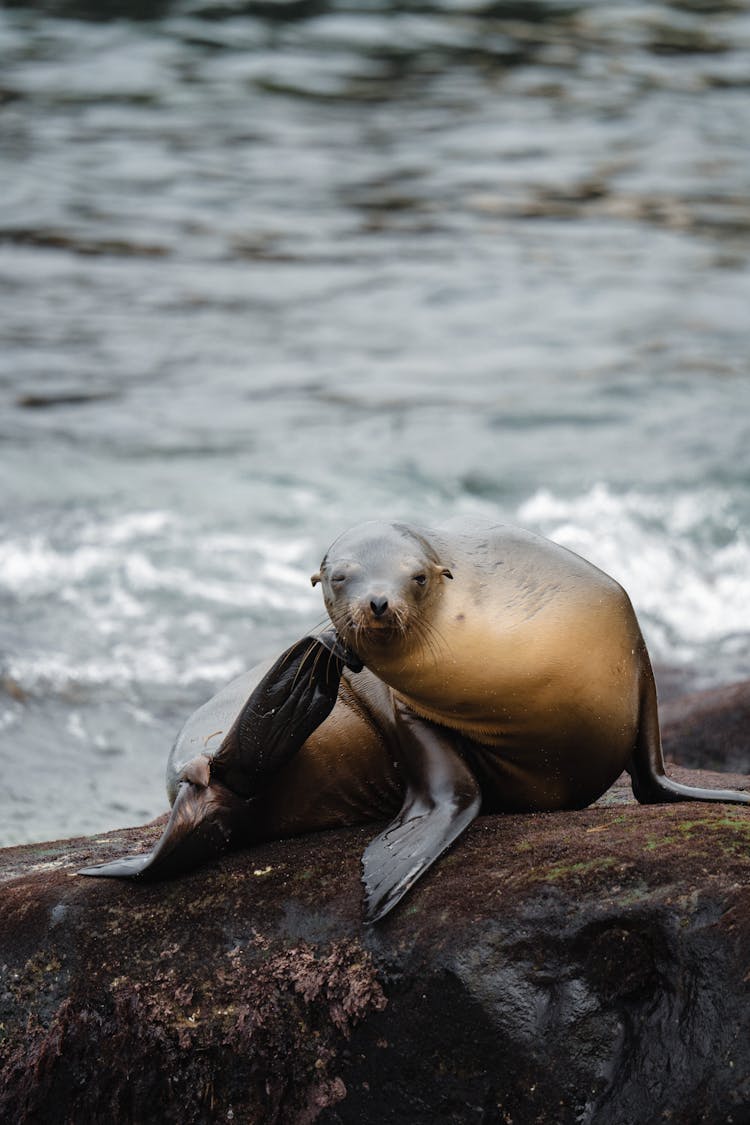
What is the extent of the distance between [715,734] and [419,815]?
9.17 feet

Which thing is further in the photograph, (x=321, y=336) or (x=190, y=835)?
(x=321, y=336)

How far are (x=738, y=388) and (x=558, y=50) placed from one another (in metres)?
11.7

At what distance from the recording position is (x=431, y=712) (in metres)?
4.05

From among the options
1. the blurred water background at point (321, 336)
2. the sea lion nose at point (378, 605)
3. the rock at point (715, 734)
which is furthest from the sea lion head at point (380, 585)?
the blurred water background at point (321, 336)

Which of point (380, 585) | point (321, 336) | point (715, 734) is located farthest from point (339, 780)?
point (321, 336)

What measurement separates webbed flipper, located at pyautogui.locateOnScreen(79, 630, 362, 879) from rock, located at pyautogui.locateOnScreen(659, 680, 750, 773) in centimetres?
268

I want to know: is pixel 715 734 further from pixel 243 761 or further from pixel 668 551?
pixel 668 551

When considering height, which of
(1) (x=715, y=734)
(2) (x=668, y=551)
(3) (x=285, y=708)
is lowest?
(2) (x=668, y=551)

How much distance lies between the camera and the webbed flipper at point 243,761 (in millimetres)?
4027

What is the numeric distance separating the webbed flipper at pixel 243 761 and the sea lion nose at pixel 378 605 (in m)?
0.25

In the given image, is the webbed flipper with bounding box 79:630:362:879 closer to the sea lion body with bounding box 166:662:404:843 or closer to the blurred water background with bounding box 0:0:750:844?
the sea lion body with bounding box 166:662:404:843

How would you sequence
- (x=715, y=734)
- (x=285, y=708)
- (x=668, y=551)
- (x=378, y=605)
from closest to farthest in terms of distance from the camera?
1. (x=378, y=605)
2. (x=285, y=708)
3. (x=715, y=734)
4. (x=668, y=551)

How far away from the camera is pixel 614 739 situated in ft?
13.2

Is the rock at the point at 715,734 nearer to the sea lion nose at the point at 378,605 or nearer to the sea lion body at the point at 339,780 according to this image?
the sea lion body at the point at 339,780
